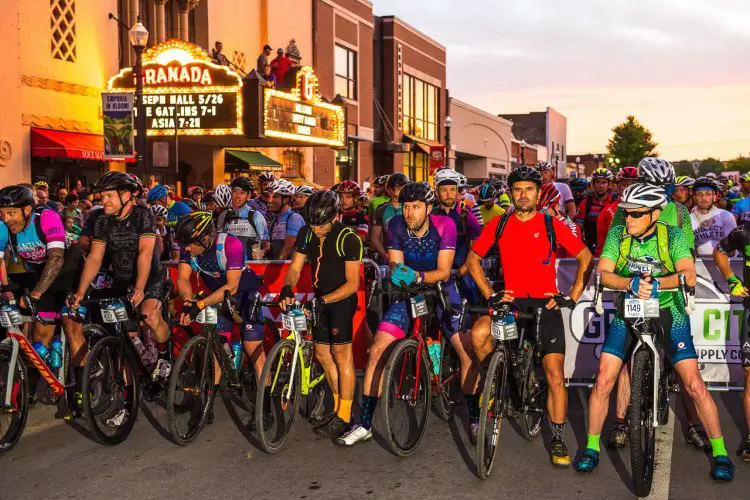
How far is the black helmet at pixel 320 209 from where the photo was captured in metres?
6.75

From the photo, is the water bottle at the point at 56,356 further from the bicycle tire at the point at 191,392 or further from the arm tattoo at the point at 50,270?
the bicycle tire at the point at 191,392

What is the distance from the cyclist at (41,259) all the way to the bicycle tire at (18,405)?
1.53 ft

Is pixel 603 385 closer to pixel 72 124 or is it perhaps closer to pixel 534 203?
pixel 534 203


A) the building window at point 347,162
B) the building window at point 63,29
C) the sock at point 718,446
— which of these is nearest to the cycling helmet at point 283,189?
the sock at point 718,446

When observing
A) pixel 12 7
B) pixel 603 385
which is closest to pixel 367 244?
pixel 603 385

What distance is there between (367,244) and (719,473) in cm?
659

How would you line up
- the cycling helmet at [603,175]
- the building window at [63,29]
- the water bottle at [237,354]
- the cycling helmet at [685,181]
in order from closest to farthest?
the water bottle at [237,354] < the cycling helmet at [685,181] < the cycling helmet at [603,175] < the building window at [63,29]

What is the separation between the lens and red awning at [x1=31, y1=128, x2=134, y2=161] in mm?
20453

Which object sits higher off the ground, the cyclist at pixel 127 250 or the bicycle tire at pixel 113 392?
the cyclist at pixel 127 250

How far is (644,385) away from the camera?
566 cm

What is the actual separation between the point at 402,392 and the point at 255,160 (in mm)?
24184

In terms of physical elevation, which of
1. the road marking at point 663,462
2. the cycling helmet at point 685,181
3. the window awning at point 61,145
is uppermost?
the window awning at point 61,145

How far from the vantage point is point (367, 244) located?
11.7m

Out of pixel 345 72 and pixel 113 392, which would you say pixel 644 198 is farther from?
pixel 345 72
